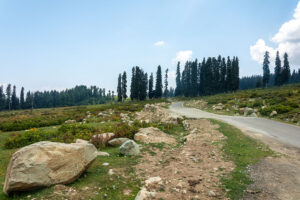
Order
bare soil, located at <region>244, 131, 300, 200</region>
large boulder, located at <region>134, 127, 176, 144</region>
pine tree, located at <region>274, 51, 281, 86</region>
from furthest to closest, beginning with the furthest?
pine tree, located at <region>274, 51, 281, 86</region>
large boulder, located at <region>134, 127, 176, 144</region>
bare soil, located at <region>244, 131, 300, 200</region>

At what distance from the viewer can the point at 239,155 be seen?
749cm

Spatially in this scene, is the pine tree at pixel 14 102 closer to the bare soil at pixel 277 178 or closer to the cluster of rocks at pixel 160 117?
the cluster of rocks at pixel 160 117

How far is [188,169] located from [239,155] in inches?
120

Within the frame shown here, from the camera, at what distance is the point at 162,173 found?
5.72 m

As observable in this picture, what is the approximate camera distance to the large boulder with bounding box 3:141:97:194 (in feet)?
12.9

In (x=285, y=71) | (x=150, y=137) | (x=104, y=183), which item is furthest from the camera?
(x=285, y=71)

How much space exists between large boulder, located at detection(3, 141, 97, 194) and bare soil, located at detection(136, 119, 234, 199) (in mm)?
2176

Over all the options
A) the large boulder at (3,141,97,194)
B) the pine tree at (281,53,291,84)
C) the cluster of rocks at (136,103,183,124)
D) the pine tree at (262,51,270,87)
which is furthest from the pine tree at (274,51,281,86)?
the large boulder at (3,141,97,194)

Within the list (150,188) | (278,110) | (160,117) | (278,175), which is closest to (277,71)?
(278,110)

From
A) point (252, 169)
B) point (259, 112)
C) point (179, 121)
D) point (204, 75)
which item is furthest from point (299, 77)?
point (252, 169)

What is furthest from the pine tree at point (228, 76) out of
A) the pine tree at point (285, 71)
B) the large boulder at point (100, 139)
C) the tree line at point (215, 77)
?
the large boulder at point (100, 139)

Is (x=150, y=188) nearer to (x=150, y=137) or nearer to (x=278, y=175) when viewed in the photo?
(x=278, y=175)

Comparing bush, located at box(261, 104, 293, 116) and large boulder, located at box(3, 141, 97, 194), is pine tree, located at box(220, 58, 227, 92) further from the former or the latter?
large boulder, located at box(3, 141, 97, 194)

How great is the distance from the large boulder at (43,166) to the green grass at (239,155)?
14.9 feet
